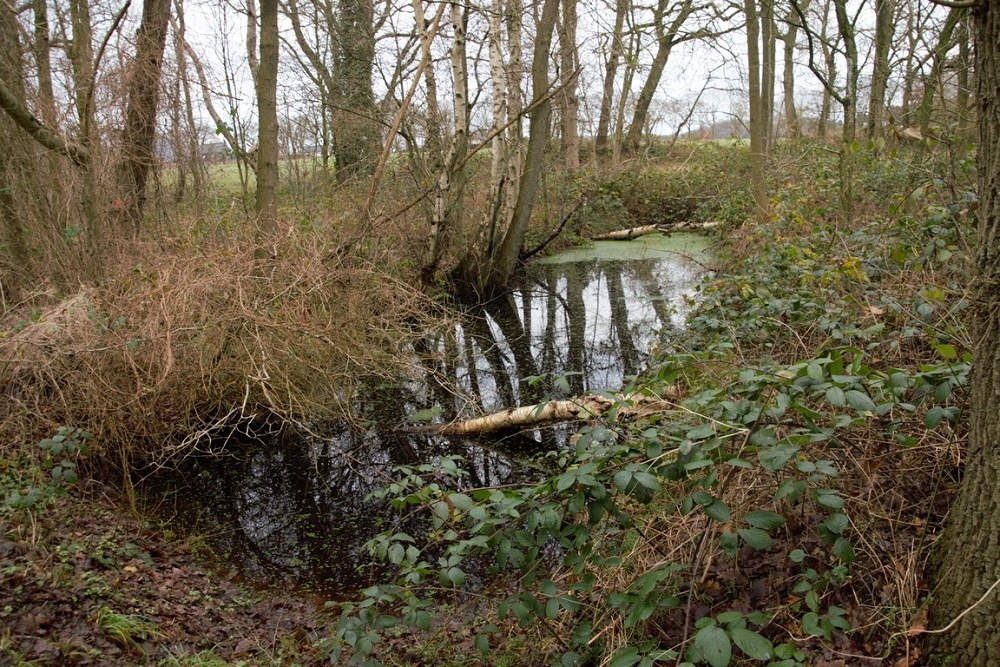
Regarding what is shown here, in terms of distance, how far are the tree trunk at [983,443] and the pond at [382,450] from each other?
1.34 m

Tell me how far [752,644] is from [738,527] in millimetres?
908

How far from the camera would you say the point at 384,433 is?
654 cm

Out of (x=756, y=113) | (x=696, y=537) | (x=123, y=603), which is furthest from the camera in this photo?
(x=756, y=113)

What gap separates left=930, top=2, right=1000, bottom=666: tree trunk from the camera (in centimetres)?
207

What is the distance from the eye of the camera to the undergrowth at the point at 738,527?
2.36 meters

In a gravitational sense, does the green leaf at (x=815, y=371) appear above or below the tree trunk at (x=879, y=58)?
below

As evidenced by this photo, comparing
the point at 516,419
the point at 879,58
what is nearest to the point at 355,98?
the point at 879,58

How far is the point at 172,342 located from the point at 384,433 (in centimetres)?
208

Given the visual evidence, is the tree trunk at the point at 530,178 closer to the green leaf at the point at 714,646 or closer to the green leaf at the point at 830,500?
the green leaf at the point at 830,500

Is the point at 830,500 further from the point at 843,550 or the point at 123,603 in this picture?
the point at 123,603

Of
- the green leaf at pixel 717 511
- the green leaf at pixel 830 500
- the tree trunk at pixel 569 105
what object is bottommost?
the green leaf at pixel 717 511

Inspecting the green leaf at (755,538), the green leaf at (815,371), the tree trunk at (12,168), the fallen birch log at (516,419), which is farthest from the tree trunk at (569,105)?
the green leaf at (755,538)

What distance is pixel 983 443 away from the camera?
7.04 feet

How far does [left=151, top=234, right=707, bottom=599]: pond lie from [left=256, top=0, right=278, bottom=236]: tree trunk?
94.6 inches
